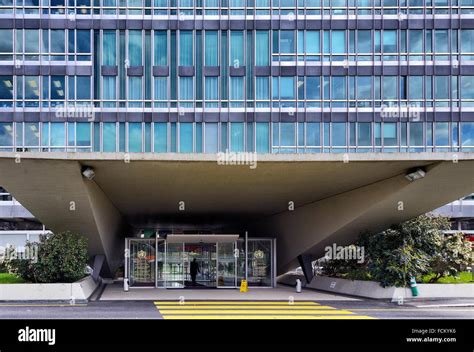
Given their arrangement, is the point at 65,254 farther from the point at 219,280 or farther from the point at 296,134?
the point at 296,134

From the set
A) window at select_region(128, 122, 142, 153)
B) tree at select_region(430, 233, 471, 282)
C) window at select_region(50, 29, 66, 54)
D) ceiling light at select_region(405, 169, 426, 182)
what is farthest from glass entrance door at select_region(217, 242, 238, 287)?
window at select_region(50, 29, 66, 54)

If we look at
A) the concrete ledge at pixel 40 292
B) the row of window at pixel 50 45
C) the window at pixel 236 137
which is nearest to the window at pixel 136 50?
the row of window at pixel 50 45

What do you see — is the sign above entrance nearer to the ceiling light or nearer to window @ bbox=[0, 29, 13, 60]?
the ceiling light

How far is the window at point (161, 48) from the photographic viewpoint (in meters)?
54.0

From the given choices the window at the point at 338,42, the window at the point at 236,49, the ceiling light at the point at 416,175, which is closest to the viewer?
the ceiling light at the point at 416,175

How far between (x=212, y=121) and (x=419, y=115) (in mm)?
18360

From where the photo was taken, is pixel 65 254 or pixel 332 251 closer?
pixel 65 254

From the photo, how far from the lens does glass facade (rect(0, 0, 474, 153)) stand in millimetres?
54094

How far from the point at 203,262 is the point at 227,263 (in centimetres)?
132

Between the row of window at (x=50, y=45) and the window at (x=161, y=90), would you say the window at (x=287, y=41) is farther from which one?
the row of window at (x=50, y=45)

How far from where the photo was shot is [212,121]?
54531mm

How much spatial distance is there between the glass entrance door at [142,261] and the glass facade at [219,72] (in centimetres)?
2033

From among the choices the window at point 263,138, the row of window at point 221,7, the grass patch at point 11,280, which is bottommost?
the grass patch at point 11,280
